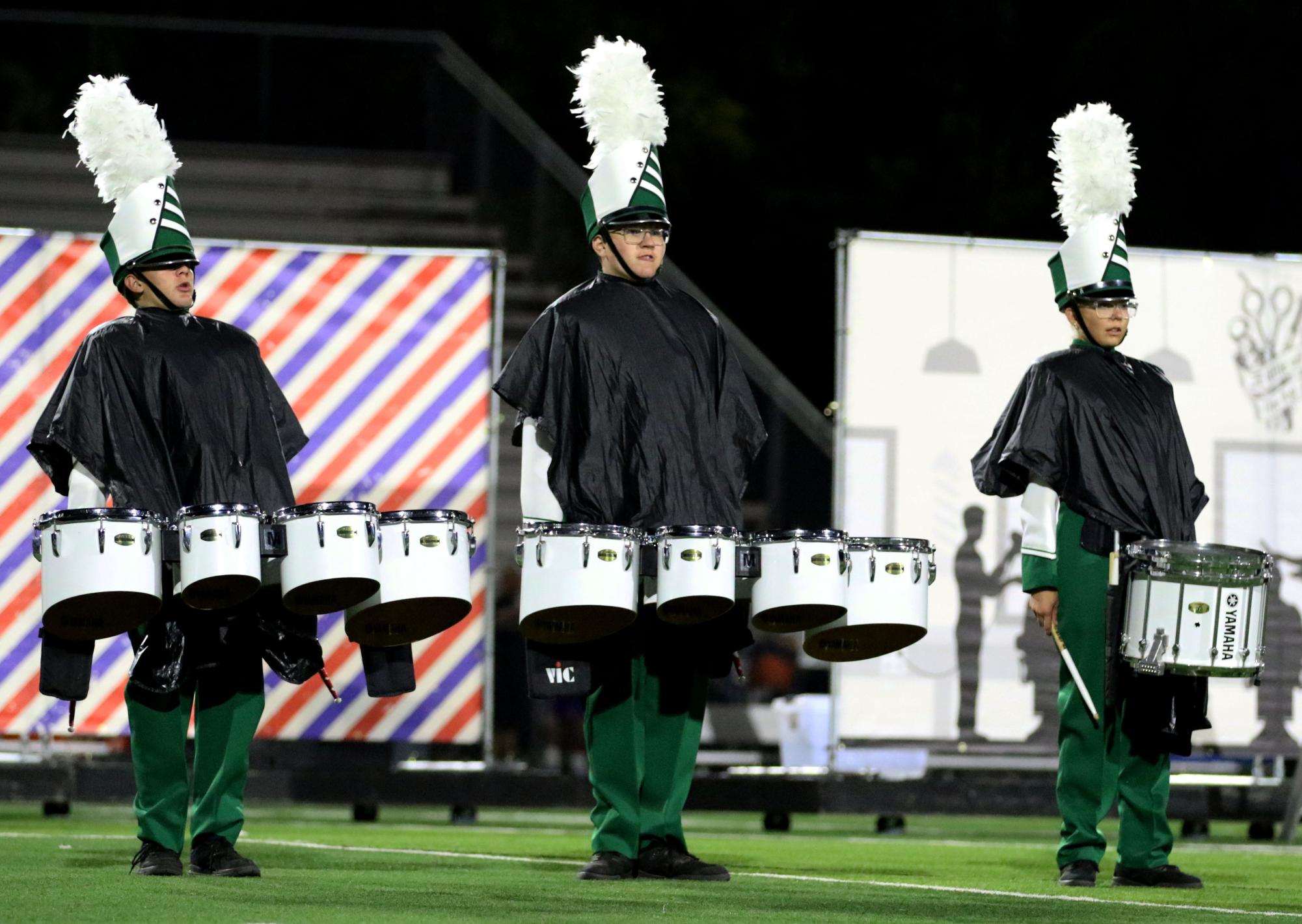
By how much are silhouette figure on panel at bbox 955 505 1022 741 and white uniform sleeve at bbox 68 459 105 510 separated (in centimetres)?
492

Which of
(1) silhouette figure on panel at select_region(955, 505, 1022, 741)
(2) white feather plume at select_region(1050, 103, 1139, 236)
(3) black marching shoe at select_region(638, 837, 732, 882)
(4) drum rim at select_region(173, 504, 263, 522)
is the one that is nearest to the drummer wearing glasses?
(2) white feather plume at select_region(1050, 103, 1139, 236)

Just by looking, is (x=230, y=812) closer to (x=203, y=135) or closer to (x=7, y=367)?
(x=7, y=367)

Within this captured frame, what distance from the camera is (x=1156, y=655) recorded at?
6430 mm

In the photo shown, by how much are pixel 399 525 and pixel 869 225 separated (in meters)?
14.6

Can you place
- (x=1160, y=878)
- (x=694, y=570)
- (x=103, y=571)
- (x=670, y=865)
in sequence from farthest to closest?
(x=1160, y=878), (x=670, y=865), (x=694, y=570), (x=103, y=571)

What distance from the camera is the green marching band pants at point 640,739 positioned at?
6.23 metres

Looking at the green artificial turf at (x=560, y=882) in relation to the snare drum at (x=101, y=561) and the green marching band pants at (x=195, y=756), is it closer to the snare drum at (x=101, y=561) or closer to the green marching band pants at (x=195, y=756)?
the green marching band pants at (x=195, y=756)

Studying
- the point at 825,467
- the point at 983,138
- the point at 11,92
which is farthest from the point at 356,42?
the point at 983,138

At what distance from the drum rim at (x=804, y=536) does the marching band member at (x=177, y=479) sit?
51.3 inches

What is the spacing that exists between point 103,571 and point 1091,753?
9.68ft

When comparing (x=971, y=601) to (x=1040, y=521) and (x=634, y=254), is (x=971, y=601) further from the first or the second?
(x=634, y=254)

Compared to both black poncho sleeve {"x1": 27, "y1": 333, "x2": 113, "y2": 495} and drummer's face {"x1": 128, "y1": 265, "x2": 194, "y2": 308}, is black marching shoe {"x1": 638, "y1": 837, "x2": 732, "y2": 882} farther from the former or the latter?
drummer's face {"x1": 128, "y1": 265, "x2": 194, "y2": 308}

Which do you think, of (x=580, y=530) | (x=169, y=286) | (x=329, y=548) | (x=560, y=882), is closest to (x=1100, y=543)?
(x=580, y=530)

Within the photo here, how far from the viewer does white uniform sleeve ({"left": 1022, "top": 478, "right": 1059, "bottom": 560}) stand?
677 centimetres
